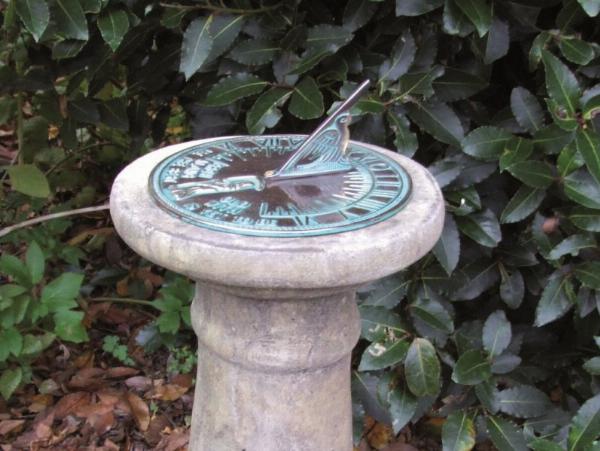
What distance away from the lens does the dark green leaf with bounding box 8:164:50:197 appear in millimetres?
2289

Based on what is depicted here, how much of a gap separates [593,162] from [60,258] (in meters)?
1.91

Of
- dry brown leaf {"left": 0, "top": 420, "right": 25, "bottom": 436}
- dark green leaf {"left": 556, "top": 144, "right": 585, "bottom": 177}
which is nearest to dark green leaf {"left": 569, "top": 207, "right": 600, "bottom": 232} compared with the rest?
dark green leaf {"left": 556, "top": 144, "right": 585, "bottom": 177}

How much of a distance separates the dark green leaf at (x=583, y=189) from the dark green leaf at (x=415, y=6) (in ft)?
1.66

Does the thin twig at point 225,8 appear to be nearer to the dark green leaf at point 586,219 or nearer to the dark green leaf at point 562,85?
the dark green leaf at point 562,85

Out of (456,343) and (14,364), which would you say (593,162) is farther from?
(14,364)

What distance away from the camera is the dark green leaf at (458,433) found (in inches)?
72.9

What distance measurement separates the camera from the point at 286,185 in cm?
142

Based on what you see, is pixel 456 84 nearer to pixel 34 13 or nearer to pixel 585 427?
pixel 585 427

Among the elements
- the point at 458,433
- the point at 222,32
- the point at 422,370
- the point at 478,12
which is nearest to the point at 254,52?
the point at 222,32

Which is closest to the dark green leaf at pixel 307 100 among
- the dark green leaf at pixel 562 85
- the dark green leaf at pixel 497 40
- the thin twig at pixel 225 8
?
the thin twig at pixel 225 8

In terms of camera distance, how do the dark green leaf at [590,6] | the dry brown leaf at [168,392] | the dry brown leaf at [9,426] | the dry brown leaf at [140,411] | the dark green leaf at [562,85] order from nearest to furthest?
the dark green leaf at [590,6] → the dark green leaf at [562,85] → the dry brown leaf at [9,426] → the dry brown leaf at [140,411] → the dry brown leaf at [168,392]

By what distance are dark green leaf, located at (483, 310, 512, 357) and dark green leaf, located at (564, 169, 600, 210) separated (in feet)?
1.28

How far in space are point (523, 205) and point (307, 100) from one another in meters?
0.58

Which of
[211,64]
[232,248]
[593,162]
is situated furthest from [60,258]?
[593,162]
